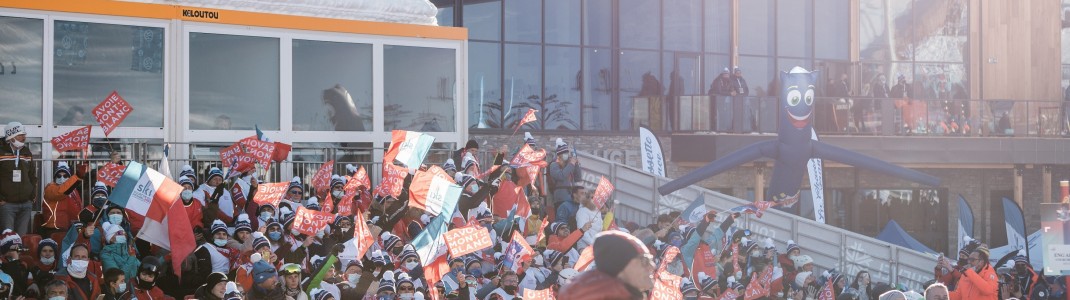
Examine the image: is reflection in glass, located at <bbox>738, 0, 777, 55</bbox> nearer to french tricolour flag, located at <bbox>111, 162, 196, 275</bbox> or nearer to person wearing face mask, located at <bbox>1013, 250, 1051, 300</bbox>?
person wearing face mask, located at <bbox>1013, 250, 1051, 300</bbox>

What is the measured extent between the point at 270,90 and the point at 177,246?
15.1 feet

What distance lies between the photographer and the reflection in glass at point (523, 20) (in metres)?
25.7

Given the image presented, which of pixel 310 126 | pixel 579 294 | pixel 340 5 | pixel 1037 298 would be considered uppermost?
pixel 340 5

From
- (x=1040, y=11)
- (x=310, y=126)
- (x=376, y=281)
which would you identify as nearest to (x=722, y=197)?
(x=310, y=126)

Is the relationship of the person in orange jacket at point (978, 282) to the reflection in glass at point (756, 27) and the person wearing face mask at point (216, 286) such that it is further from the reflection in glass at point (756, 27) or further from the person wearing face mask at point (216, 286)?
the reflection in glass at point (756, 27)

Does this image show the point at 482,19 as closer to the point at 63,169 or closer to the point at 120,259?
the point at 63,169

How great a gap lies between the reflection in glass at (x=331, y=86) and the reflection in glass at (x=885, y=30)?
15.0m

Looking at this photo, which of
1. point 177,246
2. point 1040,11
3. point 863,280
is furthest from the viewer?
point 1040,11

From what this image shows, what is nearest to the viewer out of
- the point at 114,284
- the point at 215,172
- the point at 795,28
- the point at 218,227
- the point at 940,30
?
the point at 114,284

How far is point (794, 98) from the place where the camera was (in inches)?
859

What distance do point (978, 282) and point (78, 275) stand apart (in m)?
10.5

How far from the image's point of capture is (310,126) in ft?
57.4

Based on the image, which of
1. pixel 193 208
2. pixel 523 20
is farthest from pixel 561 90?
pixel 193 208

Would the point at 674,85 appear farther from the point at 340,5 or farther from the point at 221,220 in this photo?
the point at 221,220
